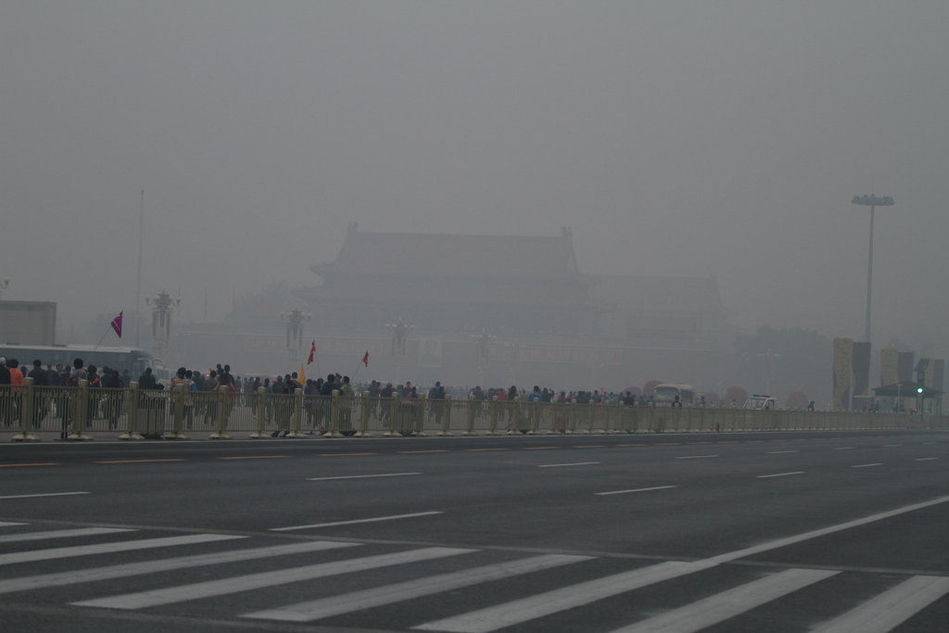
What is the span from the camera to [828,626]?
297 inches

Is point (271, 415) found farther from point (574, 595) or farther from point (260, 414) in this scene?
point (574, 595)

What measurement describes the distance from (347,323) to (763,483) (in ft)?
407

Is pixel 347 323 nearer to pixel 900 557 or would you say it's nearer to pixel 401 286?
pixel 401 286

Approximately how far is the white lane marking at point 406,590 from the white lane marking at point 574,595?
58cm

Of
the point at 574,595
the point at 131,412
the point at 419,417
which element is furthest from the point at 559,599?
the point at 419,417

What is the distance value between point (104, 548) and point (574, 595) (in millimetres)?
3557

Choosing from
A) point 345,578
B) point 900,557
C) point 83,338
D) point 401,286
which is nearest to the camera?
point 345,578

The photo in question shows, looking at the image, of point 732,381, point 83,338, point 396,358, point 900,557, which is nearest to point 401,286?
point 396,358

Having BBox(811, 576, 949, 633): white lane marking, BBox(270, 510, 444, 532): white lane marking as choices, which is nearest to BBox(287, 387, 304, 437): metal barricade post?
BBox(270, 510, 444, 532): white lane marking

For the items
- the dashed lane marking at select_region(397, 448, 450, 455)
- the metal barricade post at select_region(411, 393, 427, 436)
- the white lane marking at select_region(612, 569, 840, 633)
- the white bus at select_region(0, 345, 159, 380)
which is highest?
the white bus at select_region(0, 345, 159, 380)

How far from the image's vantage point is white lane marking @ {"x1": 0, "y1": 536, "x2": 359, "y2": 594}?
794 centimetres

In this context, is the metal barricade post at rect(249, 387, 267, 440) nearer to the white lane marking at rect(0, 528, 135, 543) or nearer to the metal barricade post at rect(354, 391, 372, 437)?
the metal barricade post at rect(354, 391, 372, 437)

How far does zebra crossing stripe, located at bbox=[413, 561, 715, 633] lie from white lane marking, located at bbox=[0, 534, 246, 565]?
3.19 m

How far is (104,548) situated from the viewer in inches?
376
